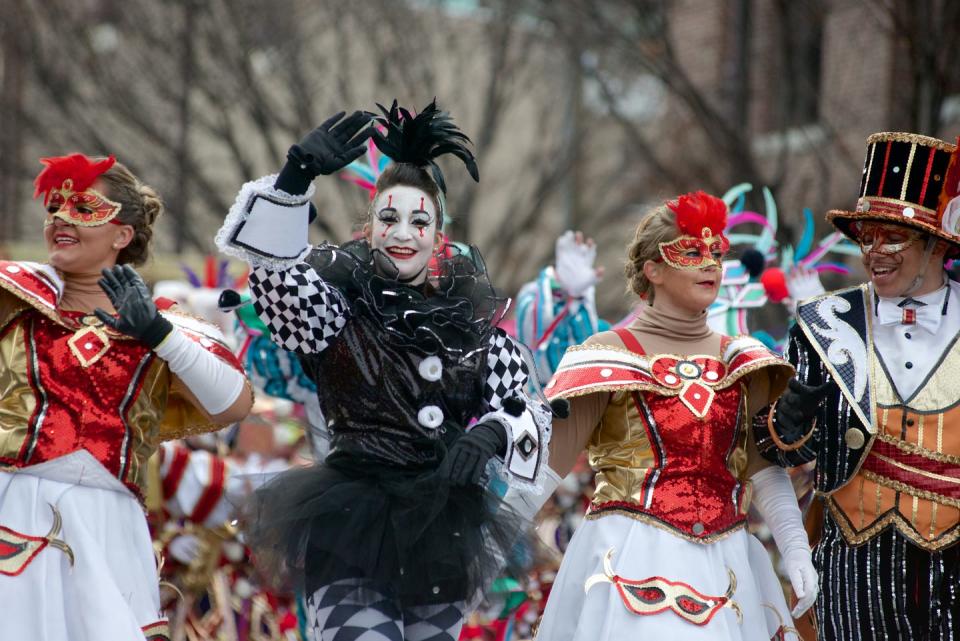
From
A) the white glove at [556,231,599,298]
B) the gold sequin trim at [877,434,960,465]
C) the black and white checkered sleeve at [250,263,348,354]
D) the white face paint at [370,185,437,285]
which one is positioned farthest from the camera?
the white glove at [556,231,599,298]

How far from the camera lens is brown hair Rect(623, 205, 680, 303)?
5203mm

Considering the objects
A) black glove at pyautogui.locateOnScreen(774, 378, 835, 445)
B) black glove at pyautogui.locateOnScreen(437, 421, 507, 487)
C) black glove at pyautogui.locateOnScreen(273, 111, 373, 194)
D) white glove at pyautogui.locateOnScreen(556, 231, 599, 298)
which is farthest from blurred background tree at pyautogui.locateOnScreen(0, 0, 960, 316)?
black glove at pyautogui.locateOnScreen(437, 421, 507, 487)

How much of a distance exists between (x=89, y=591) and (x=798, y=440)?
2.37 m

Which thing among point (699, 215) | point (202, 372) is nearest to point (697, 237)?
point (699, 215)

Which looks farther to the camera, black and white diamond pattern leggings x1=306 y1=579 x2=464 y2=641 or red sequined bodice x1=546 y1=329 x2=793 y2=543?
red sequined bodice x1=546 y1=329 x2=793 y2=543

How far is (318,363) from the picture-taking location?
4.62m

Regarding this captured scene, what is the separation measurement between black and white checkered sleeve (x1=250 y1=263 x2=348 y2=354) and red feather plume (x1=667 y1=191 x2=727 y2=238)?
1326mm

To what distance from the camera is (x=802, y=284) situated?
7070 millimetres

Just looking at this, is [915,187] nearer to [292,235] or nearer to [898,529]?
[898,529]

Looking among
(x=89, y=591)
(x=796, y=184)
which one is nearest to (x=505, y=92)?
(x=796, y=184)

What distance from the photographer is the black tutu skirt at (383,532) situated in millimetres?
4289

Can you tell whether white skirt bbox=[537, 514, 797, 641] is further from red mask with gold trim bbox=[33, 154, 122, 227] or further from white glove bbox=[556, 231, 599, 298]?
white glove bbox=[556, 231, 599, 298]

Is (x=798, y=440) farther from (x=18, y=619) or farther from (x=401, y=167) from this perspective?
(x=18, y=619)

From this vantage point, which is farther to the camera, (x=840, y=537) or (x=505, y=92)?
(x=505, y=92)
